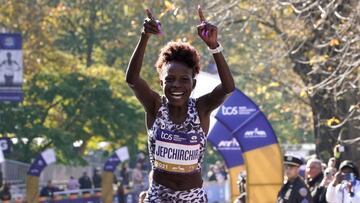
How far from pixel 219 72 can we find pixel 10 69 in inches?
714

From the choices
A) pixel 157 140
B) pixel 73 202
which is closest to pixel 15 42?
pixel 73 202

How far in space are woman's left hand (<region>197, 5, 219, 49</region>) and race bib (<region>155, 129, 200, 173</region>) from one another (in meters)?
0.68

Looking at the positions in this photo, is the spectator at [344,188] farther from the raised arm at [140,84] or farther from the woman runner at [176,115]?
the raised arm at [140,84]

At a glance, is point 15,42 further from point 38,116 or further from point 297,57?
point 38,116

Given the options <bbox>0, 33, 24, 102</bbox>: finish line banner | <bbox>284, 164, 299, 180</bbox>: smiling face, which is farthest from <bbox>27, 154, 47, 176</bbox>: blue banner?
<bbox>284, 164, 299, 180</bbox>: smiling face

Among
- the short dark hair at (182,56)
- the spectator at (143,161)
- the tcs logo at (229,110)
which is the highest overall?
the spectator at (143,161)

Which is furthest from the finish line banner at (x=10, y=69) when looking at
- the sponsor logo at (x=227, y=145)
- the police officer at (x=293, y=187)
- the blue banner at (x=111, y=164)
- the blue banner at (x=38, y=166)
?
the police officer at (x=293, y=187)

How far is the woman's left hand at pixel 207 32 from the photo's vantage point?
7.73 metres

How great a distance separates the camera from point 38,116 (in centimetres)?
3941

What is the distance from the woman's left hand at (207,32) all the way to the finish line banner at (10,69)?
1802 centimetres

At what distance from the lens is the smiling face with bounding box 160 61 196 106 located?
25.8 ft

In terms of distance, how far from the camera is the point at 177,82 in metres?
7.86

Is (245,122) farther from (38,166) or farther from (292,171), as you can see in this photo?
(38,166)

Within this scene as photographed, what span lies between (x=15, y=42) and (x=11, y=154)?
14620mm
